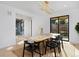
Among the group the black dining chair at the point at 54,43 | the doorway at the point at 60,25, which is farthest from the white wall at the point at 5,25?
the doorway at the point at 60,25

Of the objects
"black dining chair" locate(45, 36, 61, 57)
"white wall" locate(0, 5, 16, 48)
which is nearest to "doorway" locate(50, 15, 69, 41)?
"black dining chair" locate(45, 36, 61, 57)

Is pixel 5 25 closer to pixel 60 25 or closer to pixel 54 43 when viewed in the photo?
pixel 54 43

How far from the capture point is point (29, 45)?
2855mm

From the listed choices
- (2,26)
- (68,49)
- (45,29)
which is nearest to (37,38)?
(45,29)

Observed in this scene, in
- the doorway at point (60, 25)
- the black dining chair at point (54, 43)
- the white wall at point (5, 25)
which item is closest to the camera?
the doorway at point (60, 25)

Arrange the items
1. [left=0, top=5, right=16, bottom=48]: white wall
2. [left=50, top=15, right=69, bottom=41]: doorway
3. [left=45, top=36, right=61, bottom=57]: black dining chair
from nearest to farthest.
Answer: [left=50, top=15, right=69, bottom=41]: doorway, [left=45, top=36, right=61, bottom=57]: black dining chair, [left=0, top=5, right=16, bottom=48]: white wall

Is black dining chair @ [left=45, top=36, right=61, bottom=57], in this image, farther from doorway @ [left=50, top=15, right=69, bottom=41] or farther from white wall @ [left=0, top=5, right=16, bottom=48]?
white wall @ [left=0, top=5, right=16, bottom=48]

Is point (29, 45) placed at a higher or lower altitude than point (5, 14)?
lower

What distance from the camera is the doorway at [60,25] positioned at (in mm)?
2646

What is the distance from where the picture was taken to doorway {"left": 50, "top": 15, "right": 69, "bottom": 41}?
265 centimetres

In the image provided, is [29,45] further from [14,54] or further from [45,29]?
[45,29]

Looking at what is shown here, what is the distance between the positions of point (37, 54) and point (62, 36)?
2.82 ft

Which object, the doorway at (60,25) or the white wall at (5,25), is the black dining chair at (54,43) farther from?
the white wall at (5,25)

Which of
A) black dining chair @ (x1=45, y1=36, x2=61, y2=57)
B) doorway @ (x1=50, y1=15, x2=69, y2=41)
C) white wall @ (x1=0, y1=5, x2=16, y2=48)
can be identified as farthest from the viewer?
white wall @ (x1=0, y1=5, x2=16, y2=48)
